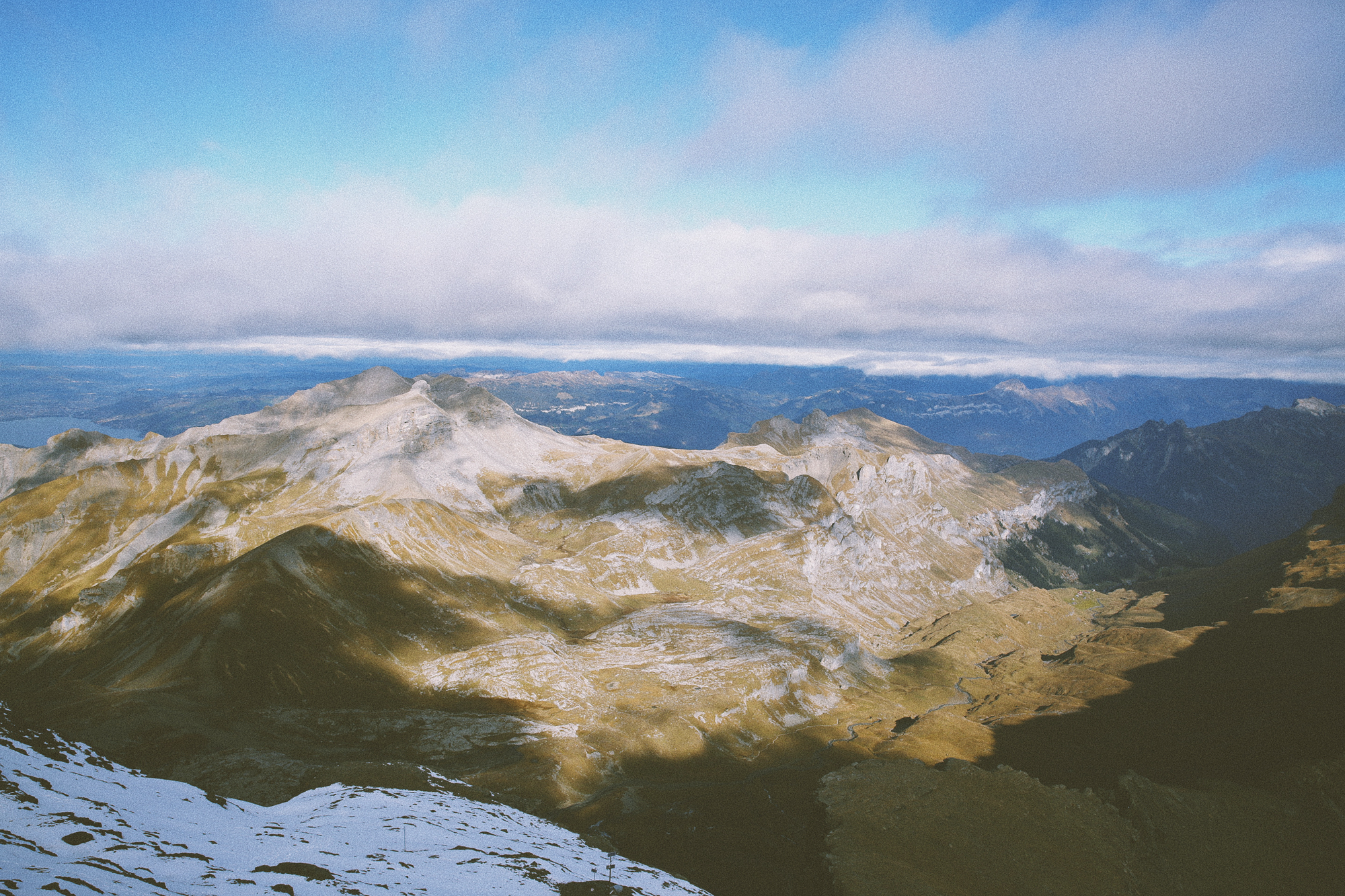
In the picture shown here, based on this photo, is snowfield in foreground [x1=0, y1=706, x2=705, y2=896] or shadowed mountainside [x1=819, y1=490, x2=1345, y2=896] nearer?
snowfield in foreground [x1=0, y1=706, x2=705, y2=896]

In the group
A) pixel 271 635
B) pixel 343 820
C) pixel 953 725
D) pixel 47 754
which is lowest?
pixel 953 725

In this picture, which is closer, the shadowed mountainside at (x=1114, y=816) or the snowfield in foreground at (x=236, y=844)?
the snowfield in foreground at (x=236, y=844)

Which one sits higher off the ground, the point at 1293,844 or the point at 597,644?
the point at 1293,844

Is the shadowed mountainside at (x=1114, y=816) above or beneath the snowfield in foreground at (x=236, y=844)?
beneath

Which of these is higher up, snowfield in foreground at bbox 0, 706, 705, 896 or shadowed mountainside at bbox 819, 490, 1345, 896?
snowfield in foreground at bbox 0, 706, 705, 896

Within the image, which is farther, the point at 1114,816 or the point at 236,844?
the point at 1114,816

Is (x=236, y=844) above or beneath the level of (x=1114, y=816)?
above

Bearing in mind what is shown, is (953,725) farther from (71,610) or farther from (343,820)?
(71,610)

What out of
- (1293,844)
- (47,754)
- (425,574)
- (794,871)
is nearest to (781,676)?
(794,871)
